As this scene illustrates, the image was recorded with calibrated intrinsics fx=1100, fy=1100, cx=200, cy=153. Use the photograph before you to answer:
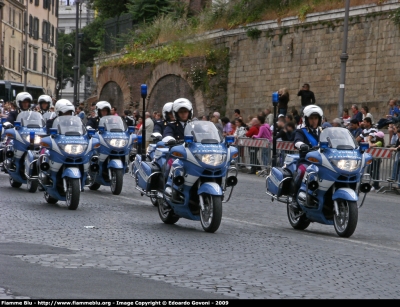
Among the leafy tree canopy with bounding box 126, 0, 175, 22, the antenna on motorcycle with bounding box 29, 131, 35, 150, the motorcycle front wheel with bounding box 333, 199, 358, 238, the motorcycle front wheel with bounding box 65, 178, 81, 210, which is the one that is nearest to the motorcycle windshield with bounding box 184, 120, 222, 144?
the motorcycle front wheel with bounding box 333, 199, 358, 238

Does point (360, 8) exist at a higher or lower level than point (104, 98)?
higher

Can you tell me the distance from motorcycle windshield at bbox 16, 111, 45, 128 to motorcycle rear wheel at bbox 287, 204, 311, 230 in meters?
7.05

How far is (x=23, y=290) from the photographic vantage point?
8375mm

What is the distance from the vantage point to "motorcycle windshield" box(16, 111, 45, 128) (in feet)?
67.2

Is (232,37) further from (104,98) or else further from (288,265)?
(288,265)

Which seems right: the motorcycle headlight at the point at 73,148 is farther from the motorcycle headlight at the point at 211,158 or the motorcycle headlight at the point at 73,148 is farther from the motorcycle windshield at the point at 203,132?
the motorcycle headlight at the point at 211,158

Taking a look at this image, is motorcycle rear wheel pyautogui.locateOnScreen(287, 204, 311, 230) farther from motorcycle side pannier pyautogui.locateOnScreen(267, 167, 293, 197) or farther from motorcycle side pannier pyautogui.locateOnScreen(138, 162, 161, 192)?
motorcycle side pannier pyautogui.locateOnScreen(138, 162, 161, 192)

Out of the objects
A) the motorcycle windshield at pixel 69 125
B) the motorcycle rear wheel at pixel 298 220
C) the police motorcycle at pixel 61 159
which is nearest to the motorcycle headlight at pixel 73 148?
the police motorcycle at pixel 61 159

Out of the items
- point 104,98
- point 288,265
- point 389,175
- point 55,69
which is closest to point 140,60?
point 104,98

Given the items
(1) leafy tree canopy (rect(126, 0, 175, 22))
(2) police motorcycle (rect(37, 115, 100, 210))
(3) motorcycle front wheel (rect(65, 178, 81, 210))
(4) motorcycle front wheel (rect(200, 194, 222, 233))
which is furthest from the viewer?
(1) leafy tree canopy (rect(126, 0, 175, 22))

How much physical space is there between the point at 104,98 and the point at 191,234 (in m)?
43.5

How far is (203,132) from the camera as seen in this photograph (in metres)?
14.1

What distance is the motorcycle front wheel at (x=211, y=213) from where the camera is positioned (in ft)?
44.0

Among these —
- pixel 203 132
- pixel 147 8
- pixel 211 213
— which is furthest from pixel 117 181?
pixel 147 8
